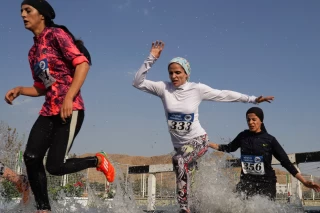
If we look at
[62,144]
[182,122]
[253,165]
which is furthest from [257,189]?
[62,144]

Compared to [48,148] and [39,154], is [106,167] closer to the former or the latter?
[48,148]

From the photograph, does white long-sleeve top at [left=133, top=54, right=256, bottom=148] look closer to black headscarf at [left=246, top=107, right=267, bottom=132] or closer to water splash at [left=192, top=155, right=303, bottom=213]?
black headscarf at [left=246, top=107, right=267, bottom=132]

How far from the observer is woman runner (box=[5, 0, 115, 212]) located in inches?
140

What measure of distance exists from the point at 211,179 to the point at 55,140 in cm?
235

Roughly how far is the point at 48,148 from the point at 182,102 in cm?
177

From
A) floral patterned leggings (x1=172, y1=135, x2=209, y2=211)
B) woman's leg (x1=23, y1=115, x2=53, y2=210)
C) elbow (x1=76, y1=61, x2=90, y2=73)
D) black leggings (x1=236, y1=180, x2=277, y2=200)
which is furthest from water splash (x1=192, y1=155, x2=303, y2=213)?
elbow (x1=76, y1=61, x2=90, y2=73)

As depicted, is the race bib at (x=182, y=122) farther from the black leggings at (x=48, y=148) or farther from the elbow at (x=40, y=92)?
the elbow at (x=40, y=92)

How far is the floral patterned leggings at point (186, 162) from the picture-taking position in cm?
451

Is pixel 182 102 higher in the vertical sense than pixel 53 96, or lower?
higher

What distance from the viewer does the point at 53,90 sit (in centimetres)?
363

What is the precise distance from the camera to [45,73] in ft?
12.0

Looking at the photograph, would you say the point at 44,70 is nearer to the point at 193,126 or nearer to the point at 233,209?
the point at 193,126

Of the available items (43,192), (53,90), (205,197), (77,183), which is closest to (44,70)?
(53,90)

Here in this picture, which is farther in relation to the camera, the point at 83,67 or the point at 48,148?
the point at 48,148
